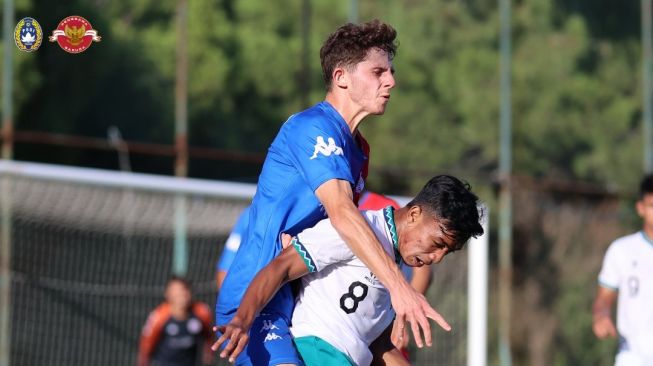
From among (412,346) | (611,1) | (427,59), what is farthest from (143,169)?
(611,1)

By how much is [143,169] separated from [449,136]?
474 centimetres

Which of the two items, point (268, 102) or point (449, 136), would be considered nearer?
point (268, 102)

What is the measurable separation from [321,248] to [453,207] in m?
0.49

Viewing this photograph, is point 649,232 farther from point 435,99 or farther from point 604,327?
point 435,99

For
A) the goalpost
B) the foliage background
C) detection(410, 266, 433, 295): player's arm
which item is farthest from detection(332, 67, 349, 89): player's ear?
the foliage background

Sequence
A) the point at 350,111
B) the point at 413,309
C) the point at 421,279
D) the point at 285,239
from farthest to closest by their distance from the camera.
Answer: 1. the point at 421,279
2. the point at 350,111
3. the point at 285,239
4. the point at 413,309

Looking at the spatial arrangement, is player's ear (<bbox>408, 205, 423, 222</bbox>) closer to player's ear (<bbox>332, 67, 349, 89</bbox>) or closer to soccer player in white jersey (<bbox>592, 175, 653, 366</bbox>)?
player's ear (<bbox>332, 67, 349, 89</bbox>)

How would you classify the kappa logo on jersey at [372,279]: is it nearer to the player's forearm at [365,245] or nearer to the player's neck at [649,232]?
the player's forearm at [365,245]

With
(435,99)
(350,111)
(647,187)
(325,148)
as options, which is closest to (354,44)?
(350,111)

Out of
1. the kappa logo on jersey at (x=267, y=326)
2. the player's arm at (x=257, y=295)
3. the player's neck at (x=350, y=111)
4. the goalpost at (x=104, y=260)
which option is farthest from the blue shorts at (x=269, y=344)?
the goalpost at (x=104, y=260)

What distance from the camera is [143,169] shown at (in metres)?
14.1

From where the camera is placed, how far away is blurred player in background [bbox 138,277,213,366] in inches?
496

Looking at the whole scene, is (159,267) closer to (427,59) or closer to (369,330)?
(427,59)

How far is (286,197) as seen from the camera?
4.80m
